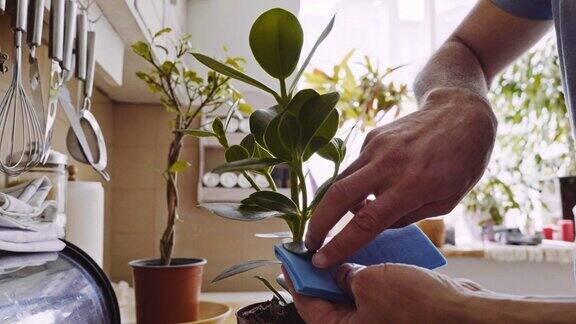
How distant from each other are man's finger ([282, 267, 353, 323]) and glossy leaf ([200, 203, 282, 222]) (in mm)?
59

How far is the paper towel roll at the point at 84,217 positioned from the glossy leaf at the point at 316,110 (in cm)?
70

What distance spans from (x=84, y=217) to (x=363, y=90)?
3.59 feet

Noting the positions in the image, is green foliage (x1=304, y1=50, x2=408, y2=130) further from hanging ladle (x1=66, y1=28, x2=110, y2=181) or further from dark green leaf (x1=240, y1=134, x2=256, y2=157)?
dark green leaf (x1=240, y1=134, x2=256, y2=157)

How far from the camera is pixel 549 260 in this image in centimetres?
168

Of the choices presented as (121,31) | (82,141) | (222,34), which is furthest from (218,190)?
(82,141)

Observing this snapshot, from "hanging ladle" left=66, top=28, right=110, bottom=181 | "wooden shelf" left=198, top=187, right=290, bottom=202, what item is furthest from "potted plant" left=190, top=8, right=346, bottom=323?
"wooden shelf" left=198, top=187, right=290, bottom=202

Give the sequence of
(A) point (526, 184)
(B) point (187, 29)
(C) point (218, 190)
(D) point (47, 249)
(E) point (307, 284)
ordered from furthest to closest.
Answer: (A) point (526, 184) → (B) point (187, 29) → (C) point (218, 190) → (D) point (47, 249) → (E) point (307, 284)

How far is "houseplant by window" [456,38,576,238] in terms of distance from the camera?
1854 millimetres

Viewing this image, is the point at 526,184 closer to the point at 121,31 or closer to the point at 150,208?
the point at 150,208

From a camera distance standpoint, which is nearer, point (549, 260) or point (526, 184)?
point (549, 260)

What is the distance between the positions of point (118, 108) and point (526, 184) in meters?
1.63

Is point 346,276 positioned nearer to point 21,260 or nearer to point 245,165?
point 245,165

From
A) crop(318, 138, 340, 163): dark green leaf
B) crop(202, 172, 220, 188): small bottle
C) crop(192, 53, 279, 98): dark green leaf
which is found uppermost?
crop(192, 53, 279, 98): dark green leaf

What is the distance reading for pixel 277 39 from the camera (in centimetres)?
43
